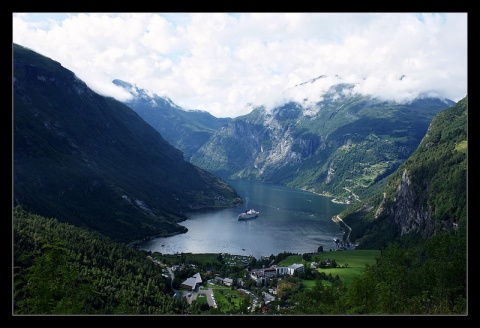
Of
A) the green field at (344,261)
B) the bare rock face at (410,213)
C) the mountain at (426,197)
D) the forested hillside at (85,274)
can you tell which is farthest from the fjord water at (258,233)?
the forested hillside at (85,274)

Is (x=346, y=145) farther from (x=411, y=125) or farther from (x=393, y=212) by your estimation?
(x=393, y=212)

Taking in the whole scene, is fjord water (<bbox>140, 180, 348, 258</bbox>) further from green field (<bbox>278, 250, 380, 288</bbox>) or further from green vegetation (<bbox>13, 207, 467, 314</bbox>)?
green vegetation (<bbox>13, 207, 467, 314</bbox>)

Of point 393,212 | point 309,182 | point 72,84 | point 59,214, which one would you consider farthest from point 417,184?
point 309,182

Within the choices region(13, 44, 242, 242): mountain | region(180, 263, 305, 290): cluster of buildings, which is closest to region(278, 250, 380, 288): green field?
region(180, 263, 305, 290): cluster of buildings

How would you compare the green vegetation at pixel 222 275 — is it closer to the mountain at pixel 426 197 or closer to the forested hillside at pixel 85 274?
the forested hillside at pixel 85 274

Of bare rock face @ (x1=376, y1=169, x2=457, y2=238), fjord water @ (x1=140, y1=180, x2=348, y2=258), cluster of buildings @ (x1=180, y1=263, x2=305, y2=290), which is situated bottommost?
fjord water @ (x1=140, y1=180, x2=348, y2=258)
